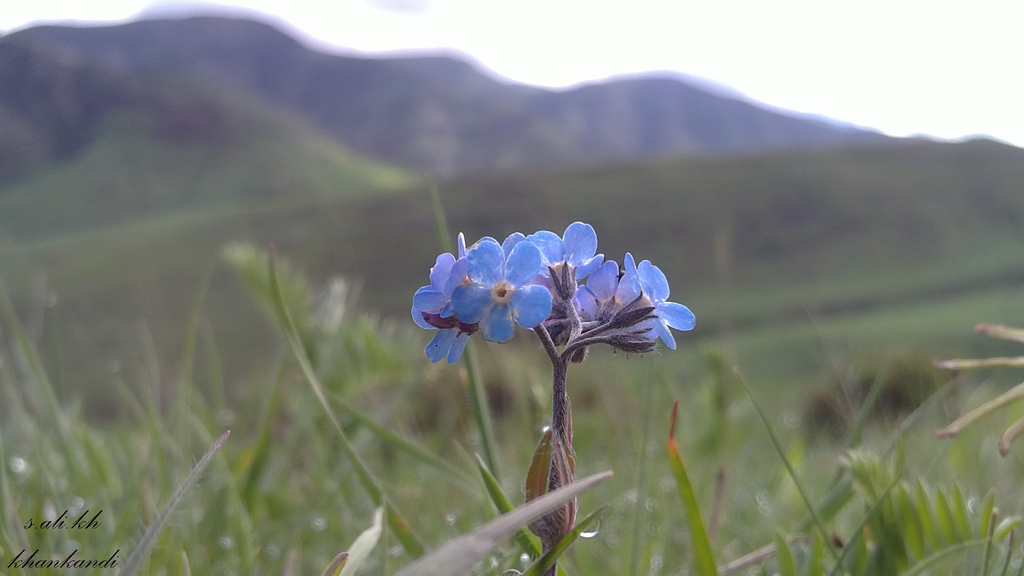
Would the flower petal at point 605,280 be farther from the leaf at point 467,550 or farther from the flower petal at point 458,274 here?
the leaf at point 467,550

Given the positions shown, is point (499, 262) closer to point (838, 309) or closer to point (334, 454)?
point (334, 454)

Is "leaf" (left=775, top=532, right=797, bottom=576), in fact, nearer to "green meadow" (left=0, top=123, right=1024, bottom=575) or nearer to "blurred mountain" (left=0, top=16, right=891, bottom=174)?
"green meadow" (left=0, top=123, right=1024, bottom=575)

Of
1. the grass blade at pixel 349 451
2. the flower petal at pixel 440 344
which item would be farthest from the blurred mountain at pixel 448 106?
the flower petal at pixel 440 344

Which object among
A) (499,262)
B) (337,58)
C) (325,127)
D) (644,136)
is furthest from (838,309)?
(337,58)

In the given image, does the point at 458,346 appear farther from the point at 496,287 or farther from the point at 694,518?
the point at 694,518

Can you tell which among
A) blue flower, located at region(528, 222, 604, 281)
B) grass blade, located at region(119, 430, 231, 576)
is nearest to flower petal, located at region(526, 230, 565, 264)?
blue flower, located at region(528, 222, 604, 281)

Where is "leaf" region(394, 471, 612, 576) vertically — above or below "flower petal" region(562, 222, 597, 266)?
below

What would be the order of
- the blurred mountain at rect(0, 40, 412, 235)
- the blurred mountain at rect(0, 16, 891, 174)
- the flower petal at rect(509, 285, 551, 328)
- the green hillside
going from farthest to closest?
the blurred mountain at rect(0, 16, 891, 174) → the blurred mountain at rect(0, 40, 412, 235) → the green hillside → the flower petal at rect(509, 285, 551, 328)
